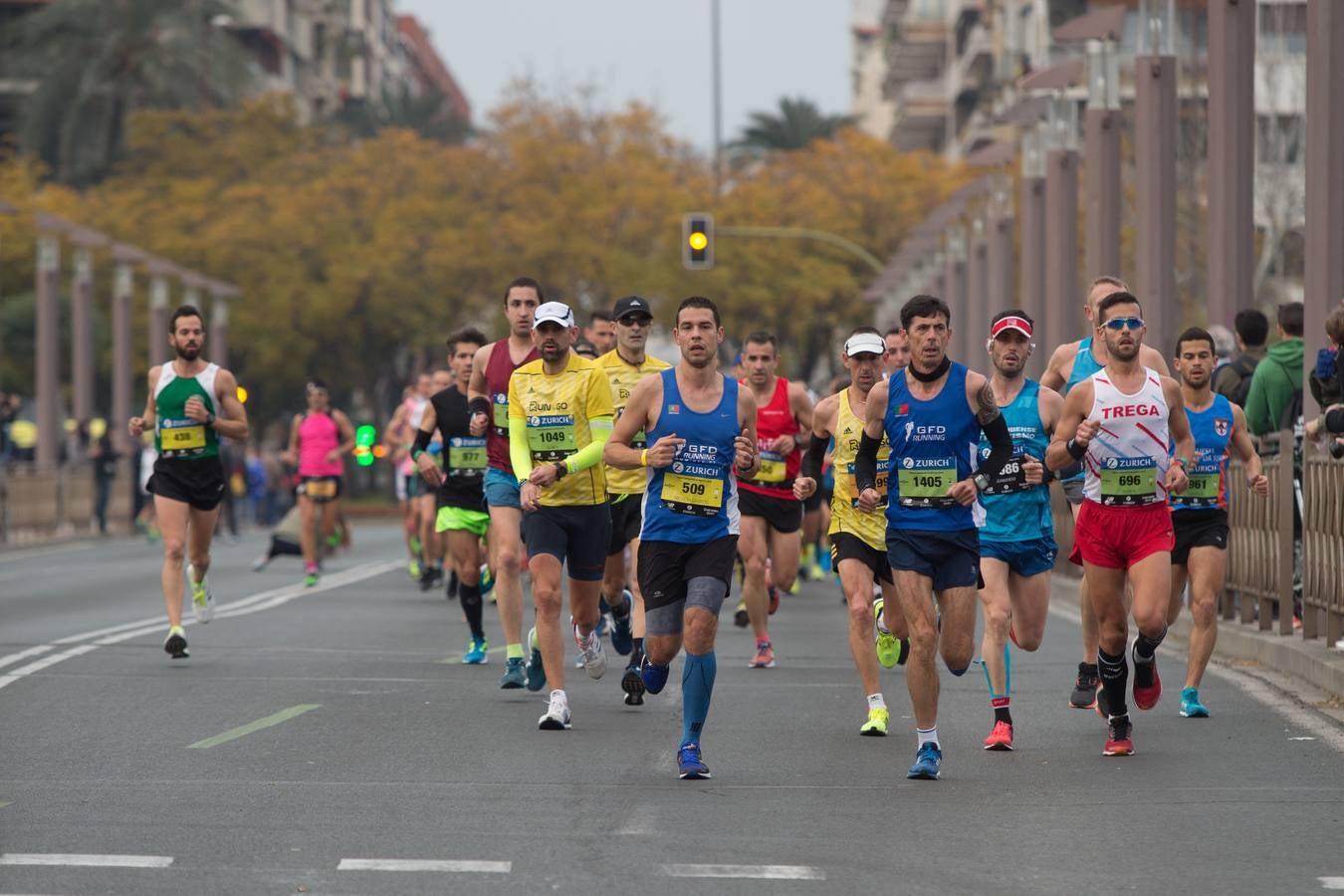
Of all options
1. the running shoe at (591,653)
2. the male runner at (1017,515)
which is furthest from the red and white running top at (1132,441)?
the running shoe at (591,653)

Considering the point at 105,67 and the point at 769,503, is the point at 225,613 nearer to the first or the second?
the point at 769,503

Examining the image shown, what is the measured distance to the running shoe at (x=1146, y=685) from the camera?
11.2 metres

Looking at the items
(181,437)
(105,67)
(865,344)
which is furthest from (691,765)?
(105,67)

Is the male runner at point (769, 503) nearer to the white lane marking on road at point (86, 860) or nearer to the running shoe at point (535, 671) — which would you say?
the running shoe at point (535, 671)

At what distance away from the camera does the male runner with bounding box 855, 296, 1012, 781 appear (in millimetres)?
10016

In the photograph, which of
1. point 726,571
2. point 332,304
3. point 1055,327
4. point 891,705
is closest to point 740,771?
point 726,571

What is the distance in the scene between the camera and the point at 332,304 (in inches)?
2672

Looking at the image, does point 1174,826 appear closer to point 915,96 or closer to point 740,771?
point 740,771

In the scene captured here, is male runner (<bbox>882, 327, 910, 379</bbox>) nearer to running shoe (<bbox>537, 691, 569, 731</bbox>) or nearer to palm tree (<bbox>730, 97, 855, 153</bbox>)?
running shoe (<bbox>537, 691, 569, 731</bbox>)

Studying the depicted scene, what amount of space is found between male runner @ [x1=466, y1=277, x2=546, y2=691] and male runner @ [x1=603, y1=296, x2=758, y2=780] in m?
2.38

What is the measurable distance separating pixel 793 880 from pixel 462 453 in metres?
8.19

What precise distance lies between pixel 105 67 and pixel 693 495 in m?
66.2

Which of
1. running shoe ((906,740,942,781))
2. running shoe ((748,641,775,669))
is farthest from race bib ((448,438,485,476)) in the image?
running shoe ((906,740,942,781))

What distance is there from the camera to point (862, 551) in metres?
11.9
